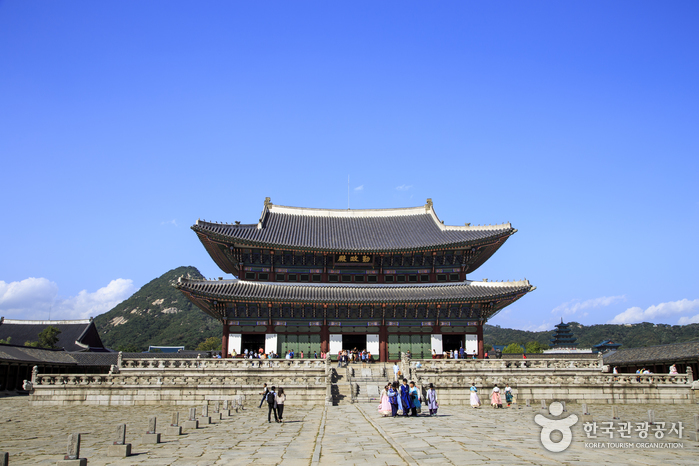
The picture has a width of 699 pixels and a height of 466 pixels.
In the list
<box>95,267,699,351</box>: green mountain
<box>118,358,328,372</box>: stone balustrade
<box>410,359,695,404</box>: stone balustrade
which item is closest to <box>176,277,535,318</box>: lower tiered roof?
<box>118,358,328,372</box>: stone balustrade

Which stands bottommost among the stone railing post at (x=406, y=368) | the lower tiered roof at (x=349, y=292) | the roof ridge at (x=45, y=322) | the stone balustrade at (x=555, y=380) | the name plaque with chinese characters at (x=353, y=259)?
the stone balustrade at (x=555, y=380)

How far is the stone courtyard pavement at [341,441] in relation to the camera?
37.0ft

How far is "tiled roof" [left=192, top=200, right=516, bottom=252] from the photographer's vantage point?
136ft

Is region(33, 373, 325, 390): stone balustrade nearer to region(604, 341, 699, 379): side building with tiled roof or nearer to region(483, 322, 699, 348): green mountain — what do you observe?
region(604, 341, 699, 379): side building with tiled roof

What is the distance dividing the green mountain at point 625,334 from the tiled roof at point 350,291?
77943mm

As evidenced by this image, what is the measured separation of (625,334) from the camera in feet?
406

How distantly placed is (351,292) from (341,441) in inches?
1071

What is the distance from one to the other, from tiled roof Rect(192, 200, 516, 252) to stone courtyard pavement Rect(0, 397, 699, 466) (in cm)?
1953

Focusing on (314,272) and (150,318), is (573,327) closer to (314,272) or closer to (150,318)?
(150,318)

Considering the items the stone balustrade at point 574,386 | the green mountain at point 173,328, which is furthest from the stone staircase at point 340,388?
the green mountain at point 173,328

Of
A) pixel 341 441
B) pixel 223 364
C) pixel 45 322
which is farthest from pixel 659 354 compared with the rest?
pixel 45 322

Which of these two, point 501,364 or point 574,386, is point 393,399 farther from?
point 501,364

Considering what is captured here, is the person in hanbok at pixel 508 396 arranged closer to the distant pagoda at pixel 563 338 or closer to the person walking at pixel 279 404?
the person walking at pixel 279 404

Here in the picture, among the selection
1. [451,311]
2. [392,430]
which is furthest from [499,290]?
[392,430]
